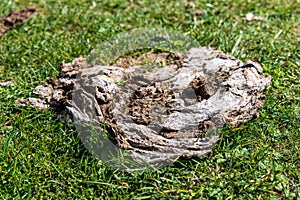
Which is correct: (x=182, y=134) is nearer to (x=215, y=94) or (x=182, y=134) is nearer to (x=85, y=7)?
(x=215, y=94)

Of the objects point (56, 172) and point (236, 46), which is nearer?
point (56, 172)

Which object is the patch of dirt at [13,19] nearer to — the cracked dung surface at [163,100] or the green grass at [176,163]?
the green grass at [176,163]

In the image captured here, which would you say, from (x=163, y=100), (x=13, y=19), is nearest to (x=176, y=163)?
(x=163, y=100)

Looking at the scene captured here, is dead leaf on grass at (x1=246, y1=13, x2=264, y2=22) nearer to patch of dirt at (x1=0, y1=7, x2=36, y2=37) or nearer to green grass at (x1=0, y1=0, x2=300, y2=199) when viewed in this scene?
green grass at (x1=0, y1=0, x2=300, y2=199)

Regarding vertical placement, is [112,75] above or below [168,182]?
above

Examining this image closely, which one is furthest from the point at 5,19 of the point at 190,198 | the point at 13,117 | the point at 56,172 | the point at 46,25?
the point at 190,198

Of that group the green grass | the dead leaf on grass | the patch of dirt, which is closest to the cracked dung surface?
the green grass
